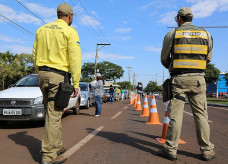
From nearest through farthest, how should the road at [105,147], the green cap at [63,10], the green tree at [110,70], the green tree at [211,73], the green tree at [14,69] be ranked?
1. the green cap at [63,10]
2. the road at [105,147]
3. the green tree at [14,69]
4. the green tree at [211,73]
5. the green tree at [110,70]

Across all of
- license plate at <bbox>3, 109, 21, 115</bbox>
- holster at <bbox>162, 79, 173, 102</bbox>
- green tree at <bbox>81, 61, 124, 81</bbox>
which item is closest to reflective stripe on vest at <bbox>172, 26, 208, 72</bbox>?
holster at <bbox>162, 79, 173, 102</bbox>

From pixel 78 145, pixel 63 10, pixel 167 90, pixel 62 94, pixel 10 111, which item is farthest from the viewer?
pixel 10 111

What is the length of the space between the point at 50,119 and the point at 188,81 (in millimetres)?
2043

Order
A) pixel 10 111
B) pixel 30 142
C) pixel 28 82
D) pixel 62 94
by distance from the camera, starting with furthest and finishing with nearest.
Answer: pixel 28 82, pixel 10 111, pixel 30 142, pixel 62 94

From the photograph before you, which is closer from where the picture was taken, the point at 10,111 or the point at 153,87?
the point at 10,111

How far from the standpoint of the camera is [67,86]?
126 inches

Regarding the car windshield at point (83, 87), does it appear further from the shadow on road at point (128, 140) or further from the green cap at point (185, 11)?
the green cap at point (185, 11)

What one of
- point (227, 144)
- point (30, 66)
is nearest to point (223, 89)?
point (30, 66)

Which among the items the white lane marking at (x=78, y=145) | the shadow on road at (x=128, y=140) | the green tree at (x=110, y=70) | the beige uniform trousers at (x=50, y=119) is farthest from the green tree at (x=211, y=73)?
the beige uniform trousers at (x=50, y=119)

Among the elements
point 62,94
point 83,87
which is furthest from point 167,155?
point 83,87

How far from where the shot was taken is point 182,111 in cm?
345

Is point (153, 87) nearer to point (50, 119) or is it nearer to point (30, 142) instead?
point (30, 142)

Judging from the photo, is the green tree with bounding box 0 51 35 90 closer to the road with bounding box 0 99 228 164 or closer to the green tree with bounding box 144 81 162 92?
the road with bounding box 0 99 228 164

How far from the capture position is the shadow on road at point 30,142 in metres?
3.70
